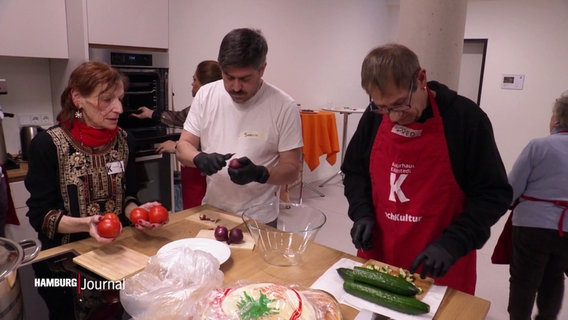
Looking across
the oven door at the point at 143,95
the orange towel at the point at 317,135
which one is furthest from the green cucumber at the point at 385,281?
the orange towel at the point at 317,135

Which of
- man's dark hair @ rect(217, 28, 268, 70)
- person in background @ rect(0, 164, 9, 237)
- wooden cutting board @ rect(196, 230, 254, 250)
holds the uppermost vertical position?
man's dark hair @ rect(217, 28, 268, 70)

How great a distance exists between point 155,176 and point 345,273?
2.33 m

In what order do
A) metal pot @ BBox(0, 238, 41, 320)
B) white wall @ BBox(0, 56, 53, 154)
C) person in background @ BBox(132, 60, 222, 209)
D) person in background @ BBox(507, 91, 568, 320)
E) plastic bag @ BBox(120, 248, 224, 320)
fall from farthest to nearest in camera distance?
white wall @ BBox(0, 56, 53, 154), person in background @ BBox(132, 60, 222, 209), person in background @ BBox(507, 91, 568, 320), plastic bag @ BBox(120, 248, 224, 320), metal pot @ BBox(0, 238, 41, 320)

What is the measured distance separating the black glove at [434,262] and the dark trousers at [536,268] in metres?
1.22

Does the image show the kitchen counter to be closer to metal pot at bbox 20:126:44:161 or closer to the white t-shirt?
metal pot at bbox 20:126:44:161

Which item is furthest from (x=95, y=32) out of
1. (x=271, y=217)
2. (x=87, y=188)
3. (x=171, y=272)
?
(x=171, y=272)

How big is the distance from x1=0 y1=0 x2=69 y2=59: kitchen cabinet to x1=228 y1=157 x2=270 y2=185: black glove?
1858 millimetres

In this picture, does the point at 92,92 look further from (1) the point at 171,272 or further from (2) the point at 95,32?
(2) the point at 95,32

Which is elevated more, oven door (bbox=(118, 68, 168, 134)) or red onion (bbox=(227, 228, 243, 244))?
oven door (bbox=(118, 68, 168, 134))

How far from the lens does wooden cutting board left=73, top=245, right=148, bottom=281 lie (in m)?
1.22

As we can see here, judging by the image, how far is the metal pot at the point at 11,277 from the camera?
0.81m

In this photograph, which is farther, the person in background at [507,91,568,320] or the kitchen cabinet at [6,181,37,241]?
the kitchen cabinet at [6,181,37,241]

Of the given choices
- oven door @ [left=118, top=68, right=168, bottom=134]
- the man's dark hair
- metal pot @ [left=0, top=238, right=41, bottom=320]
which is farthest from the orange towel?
metal pot @ [left=0, top=238, right=41, bottom=320]

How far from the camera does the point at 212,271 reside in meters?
1.08
